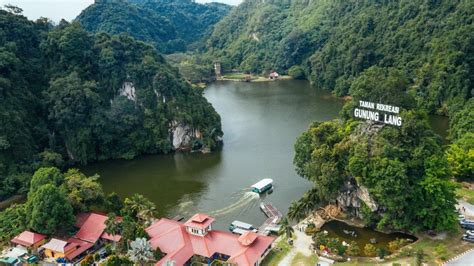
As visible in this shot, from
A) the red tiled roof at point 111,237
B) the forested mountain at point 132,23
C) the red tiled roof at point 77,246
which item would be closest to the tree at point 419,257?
the red tiled roof at point 111,237

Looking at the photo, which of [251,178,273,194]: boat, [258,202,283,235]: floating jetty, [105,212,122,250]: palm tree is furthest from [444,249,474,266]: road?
[105,212,122,250]: palm tree

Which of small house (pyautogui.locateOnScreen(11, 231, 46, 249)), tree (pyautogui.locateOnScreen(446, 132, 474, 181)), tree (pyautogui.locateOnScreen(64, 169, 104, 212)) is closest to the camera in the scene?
small house (pyautogui.locateOnScreen(11, 231, 46, 249))

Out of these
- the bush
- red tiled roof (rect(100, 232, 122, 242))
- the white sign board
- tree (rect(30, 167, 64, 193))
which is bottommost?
red tiled roof (rect(100, 232, 122, 242))

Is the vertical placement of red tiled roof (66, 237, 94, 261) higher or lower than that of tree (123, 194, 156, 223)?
lower

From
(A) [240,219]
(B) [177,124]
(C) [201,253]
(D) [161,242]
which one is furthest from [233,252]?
(B) [177,124]

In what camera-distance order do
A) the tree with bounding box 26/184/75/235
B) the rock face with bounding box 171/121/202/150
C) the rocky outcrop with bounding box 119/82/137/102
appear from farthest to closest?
the rocky outcrop with bounding box 119/82/137/102
the rock face with bounding box 171/121/202/150
the tree with bounding box 26/184/75/235

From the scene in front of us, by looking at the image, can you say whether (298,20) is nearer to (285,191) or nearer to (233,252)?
(285,191)

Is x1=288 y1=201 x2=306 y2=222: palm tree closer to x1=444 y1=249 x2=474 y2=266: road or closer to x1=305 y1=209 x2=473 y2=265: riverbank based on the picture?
x1=305 y1=209 x2=473 y2=265: riverbank

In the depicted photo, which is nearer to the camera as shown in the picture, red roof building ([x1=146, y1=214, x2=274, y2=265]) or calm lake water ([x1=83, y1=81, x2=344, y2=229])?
red roof building ([x1=146, y1=214, x2=274, y2=265])
